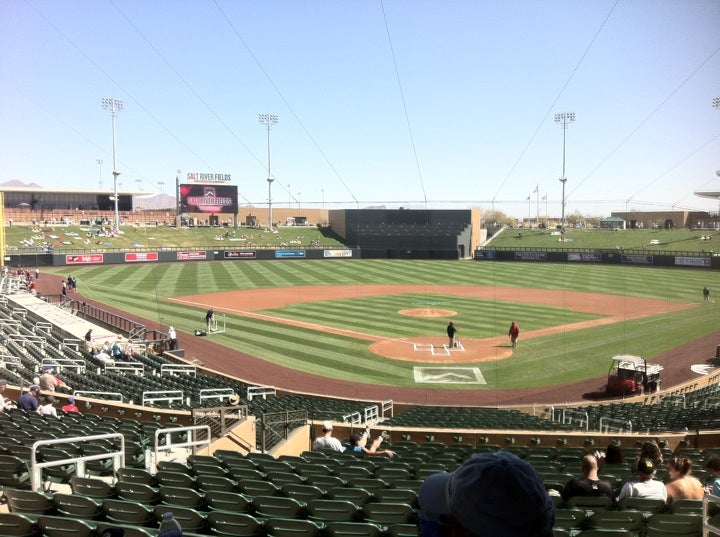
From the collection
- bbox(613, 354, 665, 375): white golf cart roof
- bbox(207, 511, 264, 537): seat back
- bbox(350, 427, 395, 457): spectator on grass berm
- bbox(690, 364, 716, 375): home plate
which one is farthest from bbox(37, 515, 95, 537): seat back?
bbox(690, 364, 716, 375): home plate

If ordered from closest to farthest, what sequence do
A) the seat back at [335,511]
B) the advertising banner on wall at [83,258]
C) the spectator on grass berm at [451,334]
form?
the seat back at [335,511] → the spectator on grass berm at [451,334] → the advertising banner on wall at [83,258]

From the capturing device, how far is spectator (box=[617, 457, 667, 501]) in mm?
5844

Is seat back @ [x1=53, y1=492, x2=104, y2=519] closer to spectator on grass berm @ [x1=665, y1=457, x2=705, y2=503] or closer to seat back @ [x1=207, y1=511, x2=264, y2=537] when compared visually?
seat back @ [x1=207, y1=511, x2=264, y2=537]

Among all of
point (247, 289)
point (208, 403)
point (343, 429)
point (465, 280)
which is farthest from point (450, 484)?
point (465, 280)

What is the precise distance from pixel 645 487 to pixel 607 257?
7128cm

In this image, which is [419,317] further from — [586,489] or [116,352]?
[586,489]

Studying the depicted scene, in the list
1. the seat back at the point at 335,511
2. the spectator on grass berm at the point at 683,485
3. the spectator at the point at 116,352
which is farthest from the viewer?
the spectator at the point at 116,352

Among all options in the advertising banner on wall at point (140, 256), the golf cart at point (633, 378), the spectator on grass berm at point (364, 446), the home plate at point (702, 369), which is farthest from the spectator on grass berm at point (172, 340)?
the advertising banner on wall at point (140, 256)

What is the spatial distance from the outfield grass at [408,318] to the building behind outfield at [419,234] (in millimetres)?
12626

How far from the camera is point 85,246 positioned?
244ft

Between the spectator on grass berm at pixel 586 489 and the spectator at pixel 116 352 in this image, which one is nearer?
the spectator on grass berm at pixel 586 489

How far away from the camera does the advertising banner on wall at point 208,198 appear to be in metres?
90.2

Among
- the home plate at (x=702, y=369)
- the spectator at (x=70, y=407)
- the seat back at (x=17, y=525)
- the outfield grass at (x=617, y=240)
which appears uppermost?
the outfield grass at (x=617, y=240)

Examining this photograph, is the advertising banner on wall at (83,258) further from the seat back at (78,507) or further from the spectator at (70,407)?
the seat back at (78,507)
